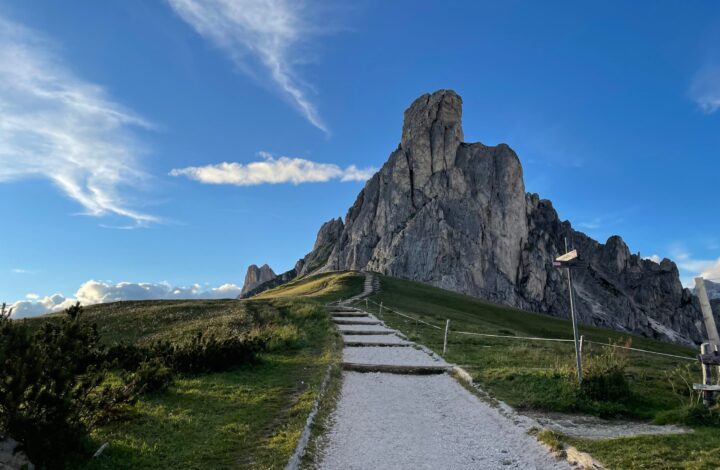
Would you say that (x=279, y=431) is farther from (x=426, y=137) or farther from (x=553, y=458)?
(x=426, y=137)

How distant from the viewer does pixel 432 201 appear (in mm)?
156250

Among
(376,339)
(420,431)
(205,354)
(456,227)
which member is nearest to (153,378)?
(205,354)

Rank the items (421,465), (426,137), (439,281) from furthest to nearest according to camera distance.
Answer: (426,137) → (439,281) → (421,465)

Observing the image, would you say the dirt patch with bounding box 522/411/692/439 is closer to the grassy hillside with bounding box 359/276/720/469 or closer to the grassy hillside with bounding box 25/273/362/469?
the grassy hillside with bounding box 359/276/720/469

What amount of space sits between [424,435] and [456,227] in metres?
145

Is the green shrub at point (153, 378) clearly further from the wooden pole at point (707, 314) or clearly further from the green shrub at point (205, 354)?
the wooden pole at point (707, 314)

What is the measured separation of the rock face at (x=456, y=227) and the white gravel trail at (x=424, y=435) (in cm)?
12485

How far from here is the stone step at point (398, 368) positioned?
54.6ft

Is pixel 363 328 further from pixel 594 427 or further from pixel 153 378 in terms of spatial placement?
pixel 594 427

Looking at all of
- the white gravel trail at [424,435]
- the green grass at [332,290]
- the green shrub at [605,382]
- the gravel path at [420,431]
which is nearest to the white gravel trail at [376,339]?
the gravel path at [420,431]

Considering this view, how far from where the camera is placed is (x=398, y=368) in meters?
16.8

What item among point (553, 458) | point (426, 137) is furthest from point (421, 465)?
point (426, 137)

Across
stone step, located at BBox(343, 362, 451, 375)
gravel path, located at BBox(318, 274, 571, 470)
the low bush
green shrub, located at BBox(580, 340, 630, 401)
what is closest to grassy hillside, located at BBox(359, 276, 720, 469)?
green shrub, located at BBox(580, 340, 630, 401)

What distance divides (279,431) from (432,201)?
150 meters
